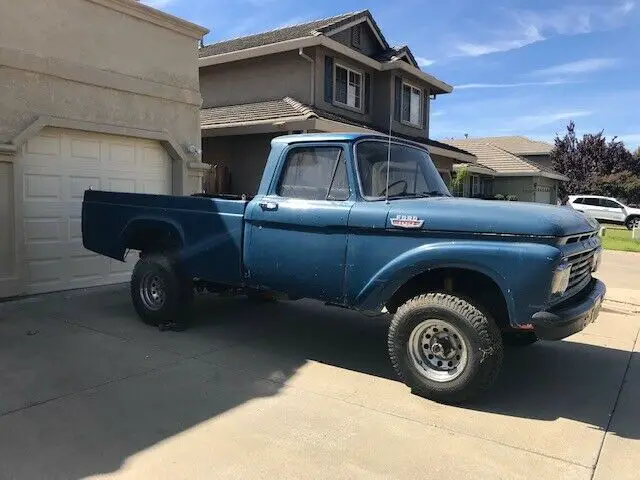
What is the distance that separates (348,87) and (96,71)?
10879mm

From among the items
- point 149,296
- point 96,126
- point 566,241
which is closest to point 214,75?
point 96,126

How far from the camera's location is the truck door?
512 centimetres

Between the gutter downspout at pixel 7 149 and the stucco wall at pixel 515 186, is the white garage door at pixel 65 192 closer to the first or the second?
the gutter downspout at pixel 7 149

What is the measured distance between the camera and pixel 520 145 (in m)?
46.6

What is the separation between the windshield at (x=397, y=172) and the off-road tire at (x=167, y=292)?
8.38 feet

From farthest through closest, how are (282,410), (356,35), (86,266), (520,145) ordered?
(520,145) → (356,35) → (86,266) → (282,410)

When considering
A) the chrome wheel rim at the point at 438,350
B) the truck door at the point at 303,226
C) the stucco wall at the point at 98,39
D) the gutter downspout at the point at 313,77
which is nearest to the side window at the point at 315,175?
the truck door at the point at 303,226

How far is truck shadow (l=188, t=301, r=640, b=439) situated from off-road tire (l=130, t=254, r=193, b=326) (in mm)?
673

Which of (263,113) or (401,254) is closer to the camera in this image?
(401,254)

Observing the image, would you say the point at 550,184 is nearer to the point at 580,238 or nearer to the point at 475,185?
the point at 475,185

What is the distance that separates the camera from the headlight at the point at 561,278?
164 inches

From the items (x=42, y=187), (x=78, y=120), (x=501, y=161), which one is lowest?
(x=42, y=187)

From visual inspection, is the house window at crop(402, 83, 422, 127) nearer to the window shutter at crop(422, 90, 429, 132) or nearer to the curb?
the window shutter at crop(422, 90, 429, 132)

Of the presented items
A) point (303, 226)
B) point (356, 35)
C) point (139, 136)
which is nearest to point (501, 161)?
point (356, 35)
